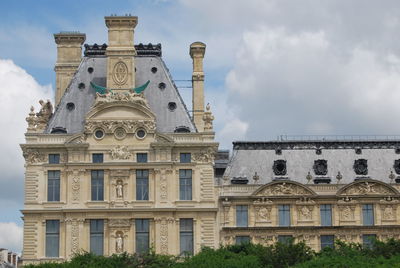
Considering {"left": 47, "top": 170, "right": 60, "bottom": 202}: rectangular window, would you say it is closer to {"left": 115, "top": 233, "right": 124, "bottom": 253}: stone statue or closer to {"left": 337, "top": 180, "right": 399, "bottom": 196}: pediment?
{"left": 115, "top": 233, "right": 124, "bottom": 253}: stone statue

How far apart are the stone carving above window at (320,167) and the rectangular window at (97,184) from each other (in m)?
19.4

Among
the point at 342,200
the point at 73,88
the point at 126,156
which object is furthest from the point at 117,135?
the point at 342,200

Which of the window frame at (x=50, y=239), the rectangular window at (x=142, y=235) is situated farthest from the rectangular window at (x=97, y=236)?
the rectangular window at (x=142, y=235)

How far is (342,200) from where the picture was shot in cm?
8875

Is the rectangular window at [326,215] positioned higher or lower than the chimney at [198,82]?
lower

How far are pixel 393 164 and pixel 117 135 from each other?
83.4 ft

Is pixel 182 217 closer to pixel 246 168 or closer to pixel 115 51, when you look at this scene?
pixel 246 168

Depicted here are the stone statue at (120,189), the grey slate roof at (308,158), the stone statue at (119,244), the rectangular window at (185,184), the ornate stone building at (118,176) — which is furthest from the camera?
the grey slate roof at (308,158)

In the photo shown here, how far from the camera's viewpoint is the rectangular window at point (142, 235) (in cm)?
8575

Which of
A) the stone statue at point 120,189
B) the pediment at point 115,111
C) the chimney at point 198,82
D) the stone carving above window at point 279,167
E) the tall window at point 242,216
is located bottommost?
the tall window at point 242,216

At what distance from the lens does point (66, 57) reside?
317 feet

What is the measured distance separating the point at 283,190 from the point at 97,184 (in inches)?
641

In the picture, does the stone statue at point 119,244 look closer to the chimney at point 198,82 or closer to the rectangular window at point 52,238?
the rectangular window at point 52,238

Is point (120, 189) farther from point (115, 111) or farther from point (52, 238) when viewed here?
point (52, 238)
